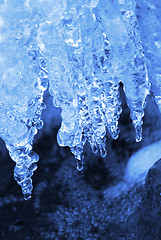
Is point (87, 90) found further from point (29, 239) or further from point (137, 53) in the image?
point (29, 239)

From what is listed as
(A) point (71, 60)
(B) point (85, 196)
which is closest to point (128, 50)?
(A) point (71, 60)

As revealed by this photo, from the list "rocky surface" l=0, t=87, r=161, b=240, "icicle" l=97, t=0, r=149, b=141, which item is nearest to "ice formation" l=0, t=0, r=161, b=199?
"icicle" l=97, t=0, r=149, b=141

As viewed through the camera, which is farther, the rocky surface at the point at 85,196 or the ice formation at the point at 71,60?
the rocky surface at the point at 85,196

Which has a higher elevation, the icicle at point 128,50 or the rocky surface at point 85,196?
the icicle at point 128,50

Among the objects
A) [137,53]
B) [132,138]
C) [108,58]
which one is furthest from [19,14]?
[132,138]

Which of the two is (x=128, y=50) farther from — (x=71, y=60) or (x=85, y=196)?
(x=85, y=196)

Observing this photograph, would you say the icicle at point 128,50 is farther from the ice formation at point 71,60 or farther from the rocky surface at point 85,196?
the rocky surface at point 85,196

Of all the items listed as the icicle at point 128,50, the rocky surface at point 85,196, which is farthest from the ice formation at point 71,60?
the rocky surface at point 85,196

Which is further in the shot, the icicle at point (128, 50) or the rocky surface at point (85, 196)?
the rocky surface at point (85, 196)
